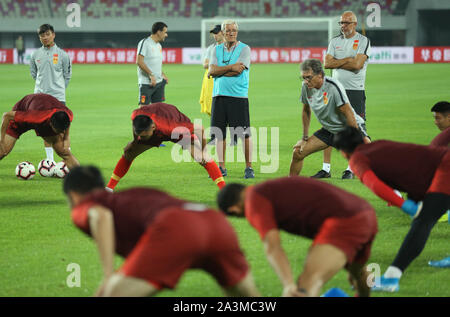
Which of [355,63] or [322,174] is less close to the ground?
[355,63]

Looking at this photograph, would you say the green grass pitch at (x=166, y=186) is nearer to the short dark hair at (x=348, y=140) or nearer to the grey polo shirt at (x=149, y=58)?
the short dark hair at (x=348, y=140)

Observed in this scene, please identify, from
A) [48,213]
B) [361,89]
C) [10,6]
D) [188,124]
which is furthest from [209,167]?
[10,6]

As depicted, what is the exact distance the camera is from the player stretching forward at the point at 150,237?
4223 mm

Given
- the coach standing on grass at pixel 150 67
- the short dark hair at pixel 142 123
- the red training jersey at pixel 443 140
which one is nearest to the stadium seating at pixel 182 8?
the coach standing on grass at pixel 150 67

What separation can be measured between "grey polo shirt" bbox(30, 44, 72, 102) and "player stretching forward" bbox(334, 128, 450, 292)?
7628 millimetres

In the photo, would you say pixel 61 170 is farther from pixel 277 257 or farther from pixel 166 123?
pixel 277 257

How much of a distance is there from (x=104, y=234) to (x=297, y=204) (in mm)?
1306

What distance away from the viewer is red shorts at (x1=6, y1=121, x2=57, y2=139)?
9891 mm

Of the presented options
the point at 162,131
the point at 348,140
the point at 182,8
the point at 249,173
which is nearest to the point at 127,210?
the point at 348,140

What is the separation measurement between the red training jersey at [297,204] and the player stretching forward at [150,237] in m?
0.44

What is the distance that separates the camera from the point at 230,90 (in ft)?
38.4
